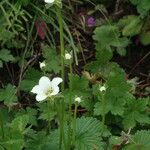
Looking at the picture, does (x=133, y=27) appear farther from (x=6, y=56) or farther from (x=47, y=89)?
(x=47, y=89)

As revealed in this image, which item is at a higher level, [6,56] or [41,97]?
[6,56]

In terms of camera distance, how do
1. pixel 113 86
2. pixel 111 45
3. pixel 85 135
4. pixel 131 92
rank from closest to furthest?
pixel 85 135, pixel 113 86, pixel 131 92, pixel 111 45

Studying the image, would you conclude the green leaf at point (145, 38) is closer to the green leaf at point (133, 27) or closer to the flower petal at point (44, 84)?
the green leaf at point (133, 27)

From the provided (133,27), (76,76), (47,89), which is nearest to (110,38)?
(133,27)

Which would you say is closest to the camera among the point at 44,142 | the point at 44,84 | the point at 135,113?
the point at 44,84

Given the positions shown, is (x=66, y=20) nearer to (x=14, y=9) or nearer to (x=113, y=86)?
(x=14, y=9)

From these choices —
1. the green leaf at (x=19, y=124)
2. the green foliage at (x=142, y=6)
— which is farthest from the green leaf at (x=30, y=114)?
the green foliage at (x=142, y=6)

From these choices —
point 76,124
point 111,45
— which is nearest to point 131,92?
point 111,45
